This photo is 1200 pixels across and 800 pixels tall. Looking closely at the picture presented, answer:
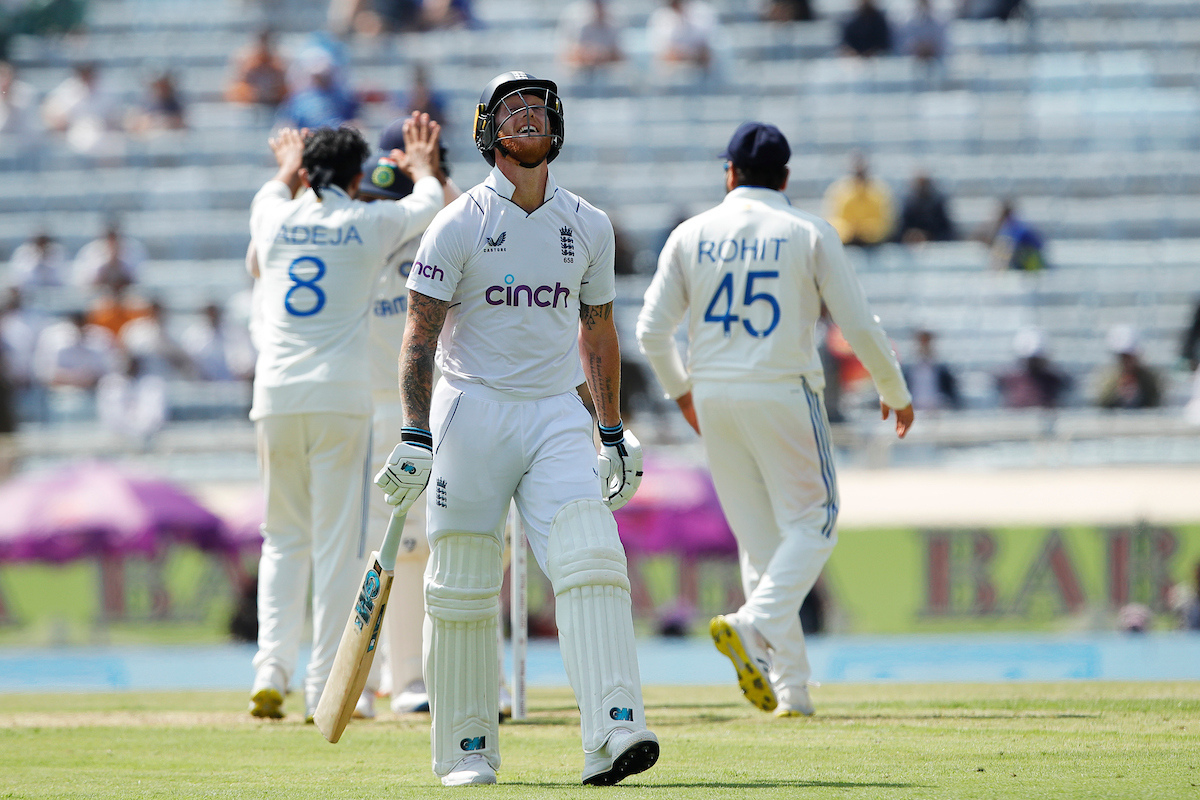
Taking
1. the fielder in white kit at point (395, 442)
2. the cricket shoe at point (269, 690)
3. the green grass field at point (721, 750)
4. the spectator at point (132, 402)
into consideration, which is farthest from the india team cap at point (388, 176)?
A: the spectator at point (132, 402)

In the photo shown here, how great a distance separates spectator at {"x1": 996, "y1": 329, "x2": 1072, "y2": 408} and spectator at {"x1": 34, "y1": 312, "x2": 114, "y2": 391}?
8.27 m

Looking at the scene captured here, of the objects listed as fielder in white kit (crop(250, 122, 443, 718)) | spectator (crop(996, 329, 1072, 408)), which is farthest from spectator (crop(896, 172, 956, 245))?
fielder in white kit (crop(250, 122, 443, 718))

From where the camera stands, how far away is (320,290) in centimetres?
724

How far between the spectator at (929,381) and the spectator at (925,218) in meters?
2.97

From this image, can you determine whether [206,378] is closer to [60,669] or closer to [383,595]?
[60,669]

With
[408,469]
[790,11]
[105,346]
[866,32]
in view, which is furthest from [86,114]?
[408,469]

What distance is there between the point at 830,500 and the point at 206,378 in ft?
31.4

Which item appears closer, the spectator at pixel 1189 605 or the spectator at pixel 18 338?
the spectator at pixel 1189 605

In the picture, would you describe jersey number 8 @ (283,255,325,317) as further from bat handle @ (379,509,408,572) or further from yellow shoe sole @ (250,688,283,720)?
bat handle @ (379,509,408,572)

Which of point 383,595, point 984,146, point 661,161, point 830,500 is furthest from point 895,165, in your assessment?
point 383,595

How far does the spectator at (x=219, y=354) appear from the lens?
15.6 m

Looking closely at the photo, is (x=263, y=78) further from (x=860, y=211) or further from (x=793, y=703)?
(x=793, y=703)

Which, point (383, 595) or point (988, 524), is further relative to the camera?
point (988, 524)

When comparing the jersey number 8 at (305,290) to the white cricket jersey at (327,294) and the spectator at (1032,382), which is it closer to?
the white cricket jersey at (327,294)
